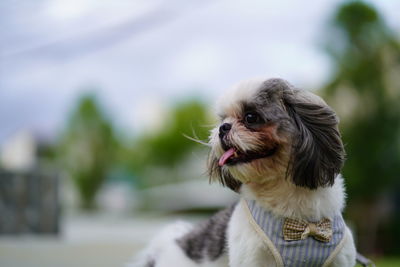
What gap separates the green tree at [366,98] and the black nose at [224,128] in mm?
15485

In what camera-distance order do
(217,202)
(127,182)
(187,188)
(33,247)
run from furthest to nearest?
(127,182)
(187,188)
(217,202)
(33,247)

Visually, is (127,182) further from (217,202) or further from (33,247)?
(33,247)

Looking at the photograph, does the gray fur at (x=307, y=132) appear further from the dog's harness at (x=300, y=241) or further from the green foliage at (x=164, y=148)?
the green foliage at (x=164, y=148)

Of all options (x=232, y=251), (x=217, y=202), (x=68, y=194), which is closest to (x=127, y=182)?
(x=68, y=194)

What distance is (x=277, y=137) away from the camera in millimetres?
2898

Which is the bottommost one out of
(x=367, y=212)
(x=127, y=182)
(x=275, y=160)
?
(x=127, y=182)

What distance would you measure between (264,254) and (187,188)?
28829 mm

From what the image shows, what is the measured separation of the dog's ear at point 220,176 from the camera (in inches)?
128

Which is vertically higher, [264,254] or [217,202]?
[264,254]

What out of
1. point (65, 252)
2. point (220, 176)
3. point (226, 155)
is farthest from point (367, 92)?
point (226, 155)

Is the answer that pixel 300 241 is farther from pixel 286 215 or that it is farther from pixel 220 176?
pixel 220 176

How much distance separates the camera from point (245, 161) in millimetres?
2939

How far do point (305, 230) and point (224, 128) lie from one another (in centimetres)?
68

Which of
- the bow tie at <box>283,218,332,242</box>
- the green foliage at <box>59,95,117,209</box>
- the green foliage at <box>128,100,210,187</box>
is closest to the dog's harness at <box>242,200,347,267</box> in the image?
the bow tie at <box>283,218,332,242</box>
